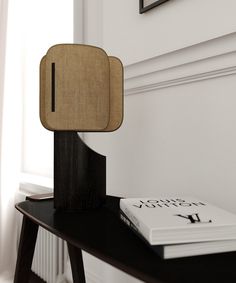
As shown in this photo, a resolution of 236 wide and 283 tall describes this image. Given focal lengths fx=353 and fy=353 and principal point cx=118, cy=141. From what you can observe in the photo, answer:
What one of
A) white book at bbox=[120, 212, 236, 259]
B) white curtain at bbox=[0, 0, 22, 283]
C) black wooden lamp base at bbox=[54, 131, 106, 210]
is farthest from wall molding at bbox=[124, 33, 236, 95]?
white curtain at bbox=[0, 0, 22, 283]

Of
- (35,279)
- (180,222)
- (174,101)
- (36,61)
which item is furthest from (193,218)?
(36,61)

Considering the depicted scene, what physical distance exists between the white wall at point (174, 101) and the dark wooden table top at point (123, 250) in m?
0.25

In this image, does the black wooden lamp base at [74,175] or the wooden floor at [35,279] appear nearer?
the black wooden lamp base at [74,175]

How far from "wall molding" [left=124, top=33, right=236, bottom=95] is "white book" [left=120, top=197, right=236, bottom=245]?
36cm

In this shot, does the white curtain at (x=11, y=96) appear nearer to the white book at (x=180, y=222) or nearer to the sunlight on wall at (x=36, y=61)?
the sunlight on wall at (x=36, y=61)

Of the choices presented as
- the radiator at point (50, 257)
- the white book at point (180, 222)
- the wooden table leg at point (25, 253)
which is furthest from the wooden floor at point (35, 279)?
the white book at point (180, 222)

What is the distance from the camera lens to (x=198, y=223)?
0.53 metres

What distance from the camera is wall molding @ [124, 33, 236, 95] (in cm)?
82

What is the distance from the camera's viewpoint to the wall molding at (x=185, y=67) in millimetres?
824

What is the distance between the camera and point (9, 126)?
6.14 feet

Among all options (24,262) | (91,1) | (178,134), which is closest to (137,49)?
(178,134)

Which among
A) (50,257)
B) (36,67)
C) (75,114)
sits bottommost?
(50,257)

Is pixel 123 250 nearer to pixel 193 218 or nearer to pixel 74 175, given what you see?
pixel 193 218

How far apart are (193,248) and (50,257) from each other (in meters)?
1.28
